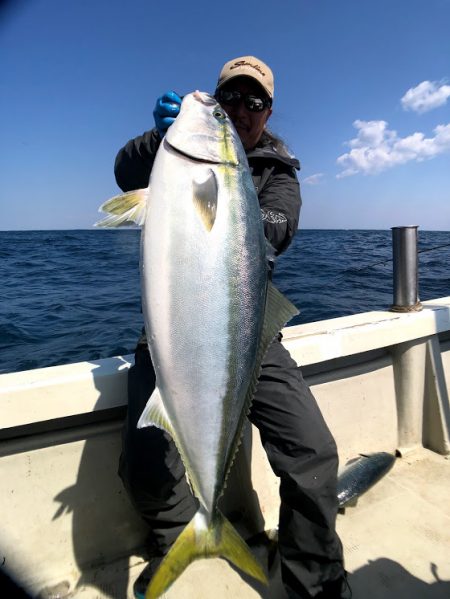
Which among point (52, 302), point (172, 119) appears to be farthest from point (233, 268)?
point (52, 302)

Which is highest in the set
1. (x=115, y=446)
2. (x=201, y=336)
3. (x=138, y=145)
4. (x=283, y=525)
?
(x=138, y=145)

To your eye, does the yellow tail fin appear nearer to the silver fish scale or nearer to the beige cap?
the silver fish scale

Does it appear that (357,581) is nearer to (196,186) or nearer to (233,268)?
(233,268)

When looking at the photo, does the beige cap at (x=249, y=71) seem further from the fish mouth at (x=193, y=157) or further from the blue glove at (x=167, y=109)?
the fish mouth at (x=193, y=157)

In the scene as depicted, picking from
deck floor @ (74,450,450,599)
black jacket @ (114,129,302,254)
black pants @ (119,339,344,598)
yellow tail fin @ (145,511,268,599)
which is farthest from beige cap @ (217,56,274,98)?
deck floor @ (74,450,450,599)

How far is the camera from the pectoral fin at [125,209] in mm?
1555

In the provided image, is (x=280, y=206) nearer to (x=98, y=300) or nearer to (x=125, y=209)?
(x=125, y=209)

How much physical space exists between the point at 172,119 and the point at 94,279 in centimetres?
1182

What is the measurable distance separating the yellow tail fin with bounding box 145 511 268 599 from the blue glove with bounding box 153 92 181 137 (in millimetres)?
1616

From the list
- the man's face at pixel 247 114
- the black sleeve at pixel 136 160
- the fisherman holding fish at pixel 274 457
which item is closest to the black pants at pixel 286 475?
the fisherman holding fish at pixel 274 457

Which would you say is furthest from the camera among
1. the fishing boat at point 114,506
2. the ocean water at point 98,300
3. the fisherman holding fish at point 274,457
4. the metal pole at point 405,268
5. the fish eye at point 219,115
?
the ocean water at point 98,300

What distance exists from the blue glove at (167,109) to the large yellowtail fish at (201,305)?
0.22 metres

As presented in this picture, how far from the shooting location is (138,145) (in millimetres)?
2096

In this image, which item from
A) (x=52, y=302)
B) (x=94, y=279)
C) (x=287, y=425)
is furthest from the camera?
(x=94, y=279)
